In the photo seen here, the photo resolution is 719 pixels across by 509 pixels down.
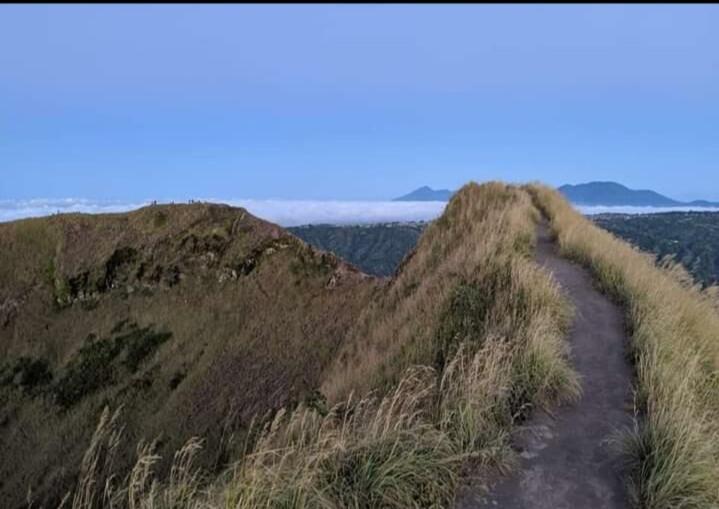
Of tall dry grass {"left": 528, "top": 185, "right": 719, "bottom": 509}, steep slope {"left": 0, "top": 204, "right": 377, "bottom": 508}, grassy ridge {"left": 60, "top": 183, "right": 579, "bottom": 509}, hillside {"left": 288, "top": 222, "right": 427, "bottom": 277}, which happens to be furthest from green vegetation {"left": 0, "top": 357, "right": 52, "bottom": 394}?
hillside {"left": 288, "top": 222, "right": 427, "bottom": 277}

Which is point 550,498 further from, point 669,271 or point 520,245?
point 669,271

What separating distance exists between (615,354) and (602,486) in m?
2.94

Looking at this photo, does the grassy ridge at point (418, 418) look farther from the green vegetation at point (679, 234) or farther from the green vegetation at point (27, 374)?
the green vegetation at point (679, 234)

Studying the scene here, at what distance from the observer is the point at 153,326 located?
31219 mm

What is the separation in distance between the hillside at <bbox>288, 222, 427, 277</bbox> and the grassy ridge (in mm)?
104789

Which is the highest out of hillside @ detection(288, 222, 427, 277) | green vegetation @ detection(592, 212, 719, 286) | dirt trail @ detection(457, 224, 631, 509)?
dirt trail @ detection(457, 224, 631, 509)

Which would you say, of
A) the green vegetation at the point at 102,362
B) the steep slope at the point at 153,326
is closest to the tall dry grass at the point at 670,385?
the steep slope at the point at 153,326

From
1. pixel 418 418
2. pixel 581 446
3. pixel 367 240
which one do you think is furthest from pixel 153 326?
pixel 367 240

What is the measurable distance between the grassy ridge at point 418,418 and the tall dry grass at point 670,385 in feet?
3.02

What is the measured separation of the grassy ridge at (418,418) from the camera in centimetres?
524

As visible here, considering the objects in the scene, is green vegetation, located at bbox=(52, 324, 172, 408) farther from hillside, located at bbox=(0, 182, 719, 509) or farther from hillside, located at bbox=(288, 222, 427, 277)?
hillside, located at bbox=(288, 222, 427, 277)

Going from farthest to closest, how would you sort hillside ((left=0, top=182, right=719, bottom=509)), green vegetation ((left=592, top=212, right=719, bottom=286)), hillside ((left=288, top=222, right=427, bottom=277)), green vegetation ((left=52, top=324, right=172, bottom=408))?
hillside ((left=288, top=222, right=427, bottom=277)) → green vegetation ((left=592, top=212, right=719, bottom=286)) → green vegetation ((left=52, top=324, right=172, bottom=408)) → hillside ((left=0, top=182, right=719, bottom=509))

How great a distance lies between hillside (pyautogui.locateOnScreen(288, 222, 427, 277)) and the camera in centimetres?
13025

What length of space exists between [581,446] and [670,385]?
122 cm
